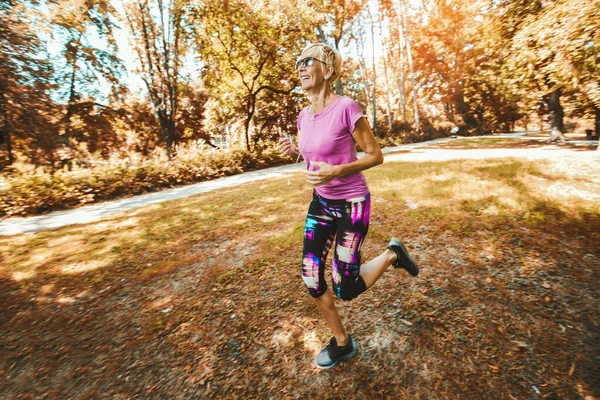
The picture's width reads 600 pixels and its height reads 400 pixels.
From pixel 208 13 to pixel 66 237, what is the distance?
15319 millimetres

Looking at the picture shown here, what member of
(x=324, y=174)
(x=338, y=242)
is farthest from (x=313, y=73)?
(x=338, y=242)

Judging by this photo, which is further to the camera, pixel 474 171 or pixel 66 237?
pixel 474 171

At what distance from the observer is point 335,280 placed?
2342 millimetres

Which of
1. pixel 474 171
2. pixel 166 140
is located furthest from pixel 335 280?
pixel 166 140

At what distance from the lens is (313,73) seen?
221 cm

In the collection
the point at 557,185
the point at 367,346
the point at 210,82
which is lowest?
the point at 367,346

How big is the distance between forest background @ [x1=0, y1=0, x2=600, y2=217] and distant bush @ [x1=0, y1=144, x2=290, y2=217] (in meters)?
0.04

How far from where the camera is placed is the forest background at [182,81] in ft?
31.4

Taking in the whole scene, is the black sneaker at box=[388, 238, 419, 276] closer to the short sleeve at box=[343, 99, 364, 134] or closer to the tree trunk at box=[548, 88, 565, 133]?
the short sleeve at box=[343, 99, 364, 134]

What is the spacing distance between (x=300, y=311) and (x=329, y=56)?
266 centimetres

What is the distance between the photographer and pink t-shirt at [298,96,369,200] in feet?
6.82

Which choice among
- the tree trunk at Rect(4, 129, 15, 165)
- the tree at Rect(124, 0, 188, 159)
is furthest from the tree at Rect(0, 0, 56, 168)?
the tree at Rect(124, 0, 188, 159)

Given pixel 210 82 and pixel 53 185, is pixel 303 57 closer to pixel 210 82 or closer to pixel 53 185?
pixel 53 185

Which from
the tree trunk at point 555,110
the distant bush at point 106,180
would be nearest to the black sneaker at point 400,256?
the distant bush at point 106,180
